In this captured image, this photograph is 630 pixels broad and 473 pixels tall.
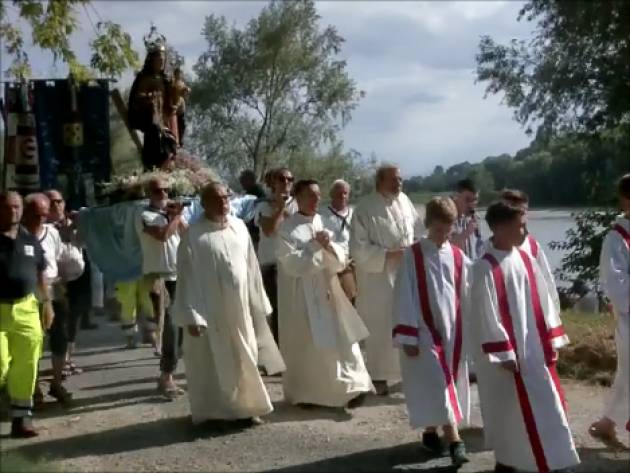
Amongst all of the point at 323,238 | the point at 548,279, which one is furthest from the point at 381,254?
the point at 548,279

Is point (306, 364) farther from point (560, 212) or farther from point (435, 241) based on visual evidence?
point (560, 212)

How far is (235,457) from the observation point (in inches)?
295

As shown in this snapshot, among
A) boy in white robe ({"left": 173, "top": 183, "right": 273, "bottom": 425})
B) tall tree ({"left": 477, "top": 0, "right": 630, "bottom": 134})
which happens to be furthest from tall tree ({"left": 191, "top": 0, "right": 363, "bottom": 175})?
boy in white robe ({"left": 173, "top": 183, "right": 273, "bottom": 425})

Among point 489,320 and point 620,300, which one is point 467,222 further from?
point 489,320

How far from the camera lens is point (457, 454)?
Answer: 703cm

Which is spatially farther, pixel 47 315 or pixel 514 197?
pixel 47 315

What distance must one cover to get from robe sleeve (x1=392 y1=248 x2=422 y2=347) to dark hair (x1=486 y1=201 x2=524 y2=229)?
2.37 feet

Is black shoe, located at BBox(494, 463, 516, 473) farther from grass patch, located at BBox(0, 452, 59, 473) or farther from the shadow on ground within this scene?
grass patch, located at BBox(0, 452, 59, 473)

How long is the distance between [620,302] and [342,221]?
3314 mm

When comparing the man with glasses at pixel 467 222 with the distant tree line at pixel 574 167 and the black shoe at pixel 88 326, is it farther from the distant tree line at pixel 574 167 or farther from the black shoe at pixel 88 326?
the distant tree line at pixel 574 167

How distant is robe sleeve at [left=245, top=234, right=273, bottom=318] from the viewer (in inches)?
332

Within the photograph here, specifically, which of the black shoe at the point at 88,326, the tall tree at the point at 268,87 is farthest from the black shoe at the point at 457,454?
the tall tree at the point at 268,87

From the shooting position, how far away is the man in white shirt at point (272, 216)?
925 centimetres

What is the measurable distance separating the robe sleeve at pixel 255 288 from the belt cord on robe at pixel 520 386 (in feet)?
7.45
